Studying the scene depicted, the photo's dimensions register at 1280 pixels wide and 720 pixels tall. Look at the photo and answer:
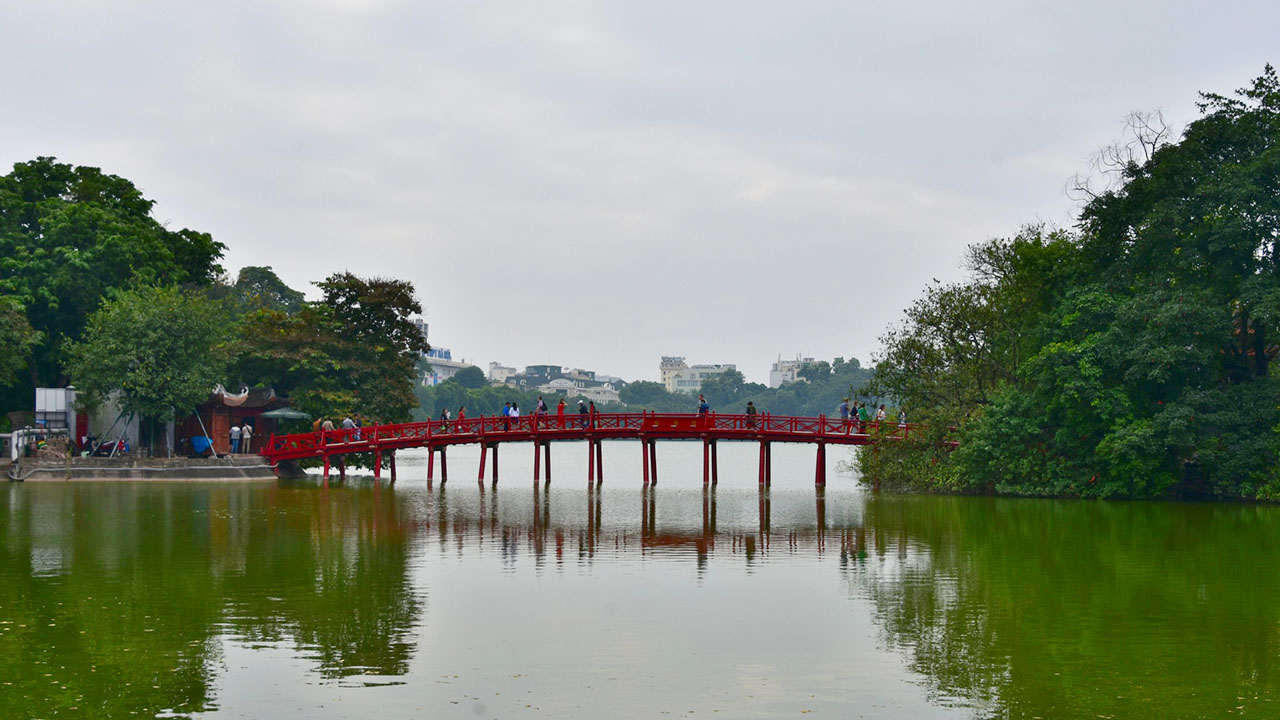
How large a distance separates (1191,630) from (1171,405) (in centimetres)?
2430

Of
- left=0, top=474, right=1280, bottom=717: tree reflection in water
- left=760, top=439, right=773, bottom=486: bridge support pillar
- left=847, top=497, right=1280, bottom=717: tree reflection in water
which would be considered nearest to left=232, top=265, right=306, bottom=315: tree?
left=760, top=439, right=773, bottom=486: bridge support pillar

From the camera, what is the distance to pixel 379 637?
15.9m

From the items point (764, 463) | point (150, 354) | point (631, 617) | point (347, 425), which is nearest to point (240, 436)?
point (347, 425)

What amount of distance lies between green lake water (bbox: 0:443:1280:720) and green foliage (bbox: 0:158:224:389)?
70.0 feet

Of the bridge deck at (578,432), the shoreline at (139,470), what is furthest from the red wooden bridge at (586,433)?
the shoreline at (139,470)

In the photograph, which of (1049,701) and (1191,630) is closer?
(1049,701)

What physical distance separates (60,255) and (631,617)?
4187 centimetres

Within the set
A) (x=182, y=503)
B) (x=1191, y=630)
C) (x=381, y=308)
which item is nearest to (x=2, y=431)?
(x=381, y=308)

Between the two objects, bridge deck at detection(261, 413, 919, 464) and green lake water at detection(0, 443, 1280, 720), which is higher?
bridge deck at detection(261, 413, 919, 464)

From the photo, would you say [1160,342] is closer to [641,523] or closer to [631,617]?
[641,523]

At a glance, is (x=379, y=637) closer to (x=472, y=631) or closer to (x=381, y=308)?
(x=472, y=631)

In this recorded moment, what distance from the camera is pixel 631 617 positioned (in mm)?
17625

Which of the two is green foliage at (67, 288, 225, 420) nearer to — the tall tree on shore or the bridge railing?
the tall tree on shore

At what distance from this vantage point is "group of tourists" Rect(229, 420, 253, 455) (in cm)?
5106
